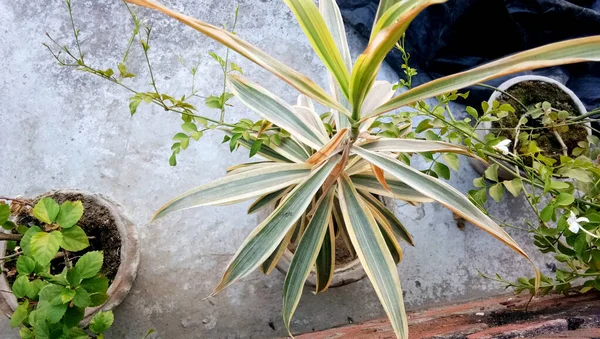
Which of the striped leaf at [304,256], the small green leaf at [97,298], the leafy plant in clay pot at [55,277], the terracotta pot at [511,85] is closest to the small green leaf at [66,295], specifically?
the leafy plant in clay pot at [55,277]

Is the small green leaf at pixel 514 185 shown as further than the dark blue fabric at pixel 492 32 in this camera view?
No

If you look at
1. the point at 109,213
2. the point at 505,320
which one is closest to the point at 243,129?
the point at 109,213

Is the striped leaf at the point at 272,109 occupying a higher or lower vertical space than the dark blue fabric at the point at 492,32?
lower

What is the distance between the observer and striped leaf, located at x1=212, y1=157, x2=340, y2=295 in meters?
1.13

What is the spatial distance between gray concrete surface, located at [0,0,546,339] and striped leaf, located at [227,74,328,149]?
802 mm

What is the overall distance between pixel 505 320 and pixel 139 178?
55.6 inches

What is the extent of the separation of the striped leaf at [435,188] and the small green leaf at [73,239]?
68cm

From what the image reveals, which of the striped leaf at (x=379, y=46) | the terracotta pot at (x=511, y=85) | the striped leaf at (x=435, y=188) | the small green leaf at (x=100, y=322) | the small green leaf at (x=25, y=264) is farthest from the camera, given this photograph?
the terracotta pot at (x=511, y=85)

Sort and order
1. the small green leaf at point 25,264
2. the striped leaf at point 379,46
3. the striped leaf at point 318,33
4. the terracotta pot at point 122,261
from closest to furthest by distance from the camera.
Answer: the striped leaf at point 379,46 → the striped leaf at point 318,33 → the small green leaf at point 25,264 → the terracotta pot at point 122,261

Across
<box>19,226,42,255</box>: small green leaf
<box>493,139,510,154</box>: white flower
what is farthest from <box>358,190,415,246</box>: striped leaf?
<box>19,226,42,255</box>: small green leaf

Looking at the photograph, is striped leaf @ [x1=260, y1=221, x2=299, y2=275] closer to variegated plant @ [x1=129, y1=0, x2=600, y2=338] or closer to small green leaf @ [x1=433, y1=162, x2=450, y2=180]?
variegated plant @ [x1=129, y1=0, x2=600, y2=338]

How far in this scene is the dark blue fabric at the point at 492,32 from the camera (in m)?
1.90

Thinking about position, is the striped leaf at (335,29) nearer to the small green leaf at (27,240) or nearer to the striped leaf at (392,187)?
the striped leaf at (392,187)

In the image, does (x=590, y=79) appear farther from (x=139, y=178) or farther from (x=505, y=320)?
(x=139, y=178)
